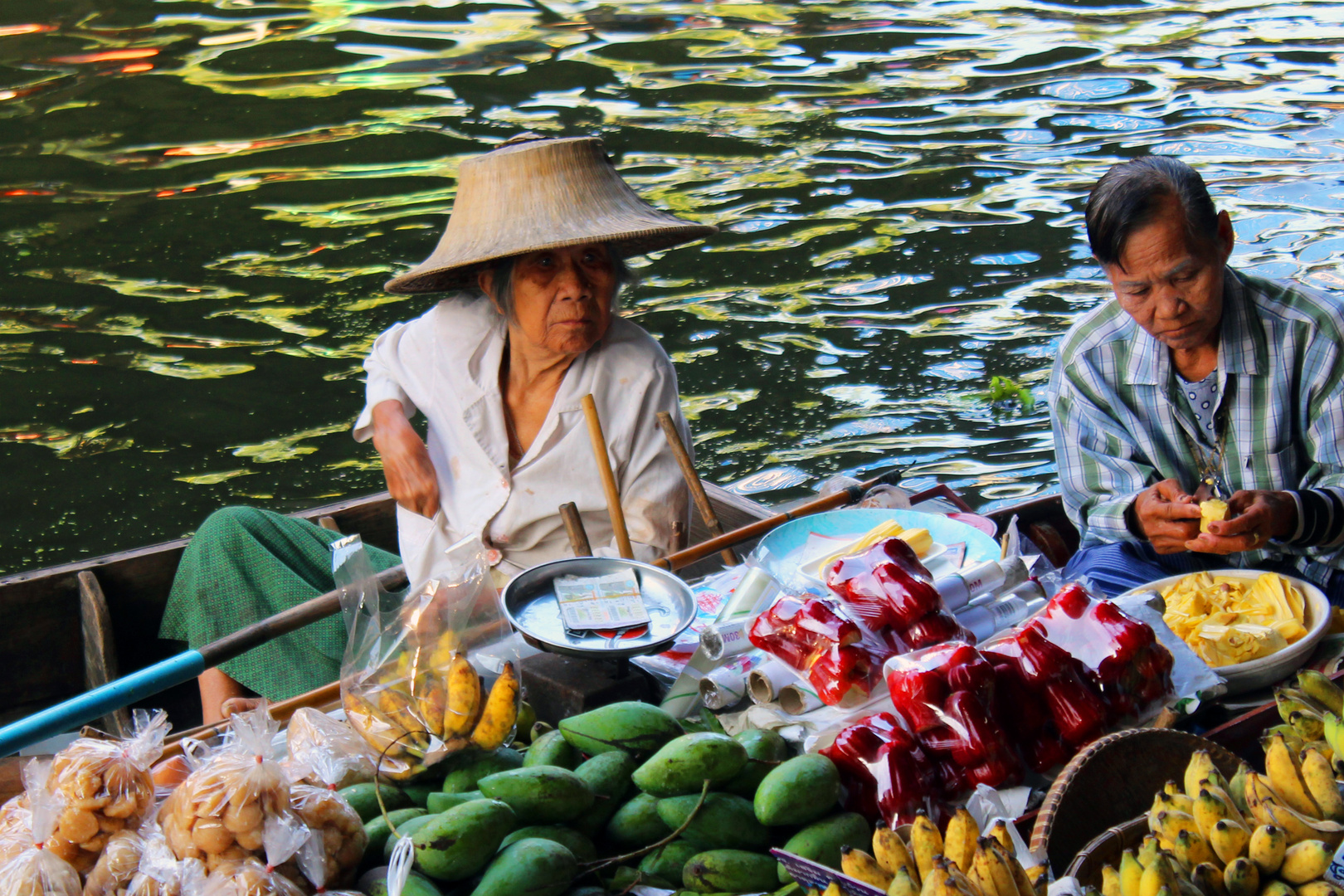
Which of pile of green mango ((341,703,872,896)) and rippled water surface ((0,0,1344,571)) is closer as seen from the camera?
pile of green mango ((341,703,872,896))

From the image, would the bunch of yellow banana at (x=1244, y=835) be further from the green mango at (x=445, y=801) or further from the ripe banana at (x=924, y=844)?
the green mango at (x=445, y=801)

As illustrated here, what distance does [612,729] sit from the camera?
5.05 feet

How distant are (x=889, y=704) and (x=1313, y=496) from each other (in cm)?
122

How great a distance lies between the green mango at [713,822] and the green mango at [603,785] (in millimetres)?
70

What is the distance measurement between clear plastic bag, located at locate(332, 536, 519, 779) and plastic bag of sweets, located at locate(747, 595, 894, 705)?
1.33 ft

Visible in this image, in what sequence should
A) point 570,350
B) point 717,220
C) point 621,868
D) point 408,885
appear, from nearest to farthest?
point 408,885, point 621,868, point 570,350, point 717,220

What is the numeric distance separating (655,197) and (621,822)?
266 inches

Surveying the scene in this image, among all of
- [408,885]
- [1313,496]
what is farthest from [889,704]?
[1313,496]

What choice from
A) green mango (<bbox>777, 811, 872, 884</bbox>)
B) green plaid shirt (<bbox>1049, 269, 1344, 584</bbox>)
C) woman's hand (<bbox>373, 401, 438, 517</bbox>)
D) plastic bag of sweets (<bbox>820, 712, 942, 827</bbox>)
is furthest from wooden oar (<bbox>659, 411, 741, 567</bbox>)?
green mango (<bbox>777, 811, 872, 884</bbox>)

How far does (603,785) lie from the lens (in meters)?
1.46

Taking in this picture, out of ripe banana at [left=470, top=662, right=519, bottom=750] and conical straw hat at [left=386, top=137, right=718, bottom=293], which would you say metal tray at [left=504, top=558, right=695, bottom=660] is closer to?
ripe banana at [left=470, top=662, right=519, bottom=750]

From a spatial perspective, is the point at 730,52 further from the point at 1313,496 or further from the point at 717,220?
the point at 1313,496


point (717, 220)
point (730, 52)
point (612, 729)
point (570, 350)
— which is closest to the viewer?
point (612, 729)

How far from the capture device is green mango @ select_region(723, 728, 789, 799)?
1513 millimetres
